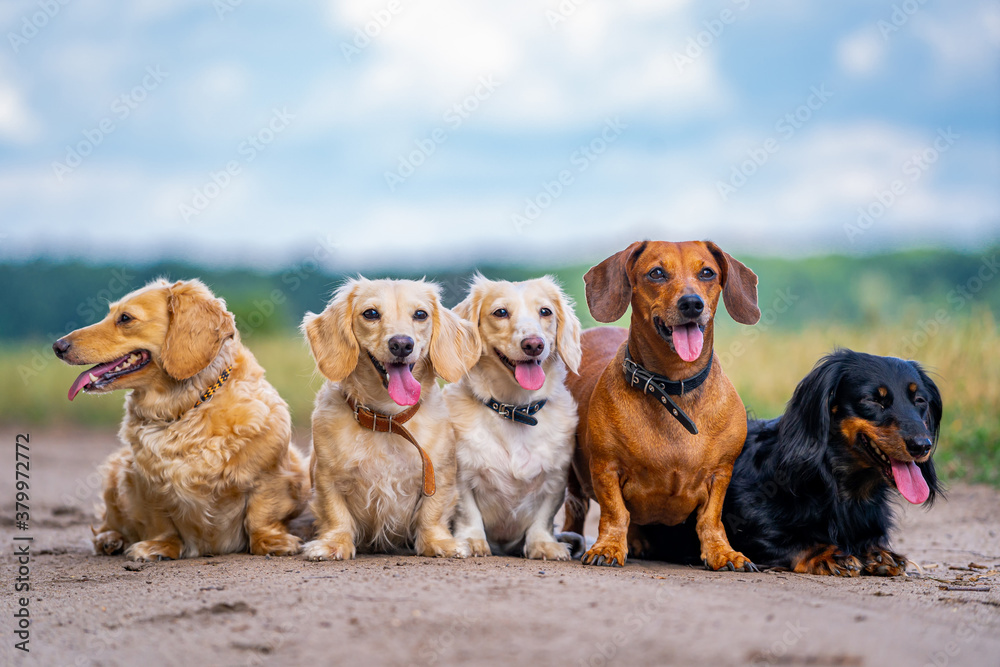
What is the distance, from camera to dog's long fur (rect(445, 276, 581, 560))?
426cm

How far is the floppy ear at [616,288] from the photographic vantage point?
4184 mm

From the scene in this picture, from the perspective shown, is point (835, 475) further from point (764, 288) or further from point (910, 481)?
point (764, 288)

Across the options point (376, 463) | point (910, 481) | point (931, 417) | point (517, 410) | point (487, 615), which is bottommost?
point (487, 615)

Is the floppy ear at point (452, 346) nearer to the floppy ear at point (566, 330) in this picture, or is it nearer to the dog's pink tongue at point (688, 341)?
the floppy ear at point (566, 330)

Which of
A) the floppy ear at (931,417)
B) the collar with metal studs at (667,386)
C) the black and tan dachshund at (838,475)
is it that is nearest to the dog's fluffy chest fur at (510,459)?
the collar with metal studs at (667,386)

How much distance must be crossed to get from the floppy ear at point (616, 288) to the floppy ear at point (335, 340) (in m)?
1.13

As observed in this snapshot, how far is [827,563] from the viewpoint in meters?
4.16

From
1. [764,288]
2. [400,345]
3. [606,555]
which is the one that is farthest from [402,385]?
Result: [764,288]

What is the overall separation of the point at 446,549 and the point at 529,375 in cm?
88

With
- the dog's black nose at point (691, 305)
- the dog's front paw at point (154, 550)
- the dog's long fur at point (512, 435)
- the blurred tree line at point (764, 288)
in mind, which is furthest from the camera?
the blurred tree line at point (764, 288)

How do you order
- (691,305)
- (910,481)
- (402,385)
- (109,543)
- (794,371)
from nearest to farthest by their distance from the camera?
(691,305)
(910,481)
(402,385)
(109,543)
(794,371)

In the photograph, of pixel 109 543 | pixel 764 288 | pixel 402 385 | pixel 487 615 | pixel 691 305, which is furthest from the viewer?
pixel 764 288

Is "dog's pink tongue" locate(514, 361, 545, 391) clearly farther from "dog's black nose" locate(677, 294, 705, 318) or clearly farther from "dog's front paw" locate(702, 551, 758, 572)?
"dog's front paw" locate(702, 551, 758, 572)

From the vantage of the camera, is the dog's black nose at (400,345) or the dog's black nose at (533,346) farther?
the dog's black nose at (533,346)
